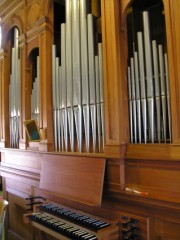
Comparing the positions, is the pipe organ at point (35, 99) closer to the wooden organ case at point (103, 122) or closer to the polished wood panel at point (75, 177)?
the wooden organ case at point (103, 122)

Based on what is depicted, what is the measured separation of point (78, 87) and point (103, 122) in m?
0.62

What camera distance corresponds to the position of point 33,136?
399 cm

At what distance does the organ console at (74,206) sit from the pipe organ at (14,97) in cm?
139

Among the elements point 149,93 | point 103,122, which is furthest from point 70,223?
point 149,93

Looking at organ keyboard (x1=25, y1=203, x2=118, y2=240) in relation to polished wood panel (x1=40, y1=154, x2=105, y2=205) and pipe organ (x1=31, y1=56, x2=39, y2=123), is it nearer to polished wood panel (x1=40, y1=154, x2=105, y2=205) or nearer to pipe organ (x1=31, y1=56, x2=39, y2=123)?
polished wood panel (x1=40, y1=154, x2=105, y2=205)

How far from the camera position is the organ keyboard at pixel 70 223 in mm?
2682

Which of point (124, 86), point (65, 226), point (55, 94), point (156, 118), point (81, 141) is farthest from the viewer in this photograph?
point (55, 94)

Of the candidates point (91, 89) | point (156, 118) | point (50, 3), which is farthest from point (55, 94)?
point (156, 118)

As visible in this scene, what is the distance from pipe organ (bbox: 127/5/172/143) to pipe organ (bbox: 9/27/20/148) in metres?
2.65

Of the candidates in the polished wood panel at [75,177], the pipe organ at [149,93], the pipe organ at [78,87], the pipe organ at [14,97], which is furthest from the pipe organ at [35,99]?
the pipe organ at [149,93]

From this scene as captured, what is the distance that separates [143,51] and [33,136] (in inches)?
Answer: 87.1

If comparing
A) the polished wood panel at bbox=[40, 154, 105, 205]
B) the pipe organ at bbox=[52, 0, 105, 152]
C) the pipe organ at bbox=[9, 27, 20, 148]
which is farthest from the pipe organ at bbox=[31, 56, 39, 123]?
the polished wood panel at bbox=[40, 154, 105, 205]

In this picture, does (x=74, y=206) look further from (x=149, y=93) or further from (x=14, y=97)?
(x=14, y=97)

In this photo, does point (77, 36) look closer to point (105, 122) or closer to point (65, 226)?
point (105, 122)
